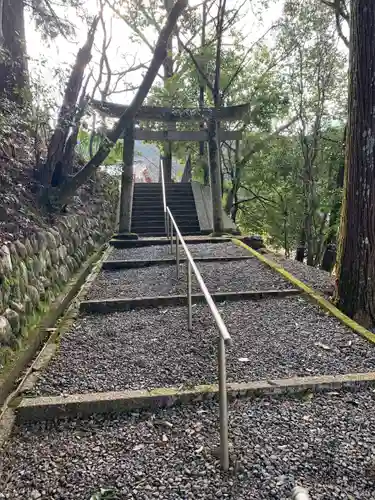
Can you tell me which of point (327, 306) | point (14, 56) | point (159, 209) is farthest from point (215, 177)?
point (327, 306)

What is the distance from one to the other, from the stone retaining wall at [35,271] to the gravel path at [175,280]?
1.62 feet

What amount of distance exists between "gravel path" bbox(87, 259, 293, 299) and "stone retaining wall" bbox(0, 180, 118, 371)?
49 cm

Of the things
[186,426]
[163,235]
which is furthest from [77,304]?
[163,235]

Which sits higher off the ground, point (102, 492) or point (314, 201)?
point (314, 201)

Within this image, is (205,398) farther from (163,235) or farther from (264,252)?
(163,235)

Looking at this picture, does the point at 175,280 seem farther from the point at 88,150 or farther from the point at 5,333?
the point at 88,150

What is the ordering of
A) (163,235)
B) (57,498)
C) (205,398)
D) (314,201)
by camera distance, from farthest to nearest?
(314,201) < (163,235) < (205,398) < (57,498)

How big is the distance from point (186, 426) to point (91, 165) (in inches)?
168

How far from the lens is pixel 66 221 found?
5668 millimetres

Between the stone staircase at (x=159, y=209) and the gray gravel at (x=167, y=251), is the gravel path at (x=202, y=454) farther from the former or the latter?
the stone staircase at (x=159, y=209)

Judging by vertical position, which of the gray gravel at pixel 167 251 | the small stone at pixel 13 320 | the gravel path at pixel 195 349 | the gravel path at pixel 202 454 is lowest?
the gravel path at pixel 202 454

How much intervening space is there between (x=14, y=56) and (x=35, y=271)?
3.17 metres

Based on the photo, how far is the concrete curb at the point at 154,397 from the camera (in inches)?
86.7

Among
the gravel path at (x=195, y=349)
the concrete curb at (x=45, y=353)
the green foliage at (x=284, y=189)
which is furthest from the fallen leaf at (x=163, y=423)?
the green foliage at (x=284, y=189)
